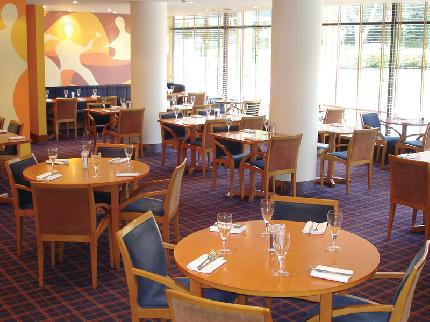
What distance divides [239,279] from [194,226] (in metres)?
3.97

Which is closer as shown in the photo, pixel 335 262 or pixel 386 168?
pixel 335 262

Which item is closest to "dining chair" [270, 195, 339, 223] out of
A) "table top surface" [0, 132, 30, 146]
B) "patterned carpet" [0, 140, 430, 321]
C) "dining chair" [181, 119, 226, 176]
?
"patterned carpet" [0, 140, 430, 321]

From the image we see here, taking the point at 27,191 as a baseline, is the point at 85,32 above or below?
above

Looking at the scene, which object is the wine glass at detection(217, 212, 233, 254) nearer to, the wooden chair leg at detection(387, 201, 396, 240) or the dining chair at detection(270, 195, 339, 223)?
the dining chair at detection(270, 195, 339, 223)

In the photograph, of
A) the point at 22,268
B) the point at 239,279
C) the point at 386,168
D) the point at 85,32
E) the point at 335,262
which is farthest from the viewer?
the point at 85,32

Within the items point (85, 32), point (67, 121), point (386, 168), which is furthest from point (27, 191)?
point (85, 32)

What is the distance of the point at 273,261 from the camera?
357 cm

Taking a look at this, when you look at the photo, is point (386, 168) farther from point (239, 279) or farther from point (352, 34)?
point (239, 279)

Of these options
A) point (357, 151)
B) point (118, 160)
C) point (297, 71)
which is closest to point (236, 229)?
point (118, 160)

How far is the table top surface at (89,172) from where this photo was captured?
222 inches

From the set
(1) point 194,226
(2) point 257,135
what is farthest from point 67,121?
(1) point 194,226

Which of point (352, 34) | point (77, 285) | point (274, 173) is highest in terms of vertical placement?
point (352, 34)

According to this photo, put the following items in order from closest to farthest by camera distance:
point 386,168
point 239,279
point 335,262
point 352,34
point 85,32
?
point 239,279, point 335,262, point 386,168, point 352,34, point 85,32

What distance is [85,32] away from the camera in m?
16.6
